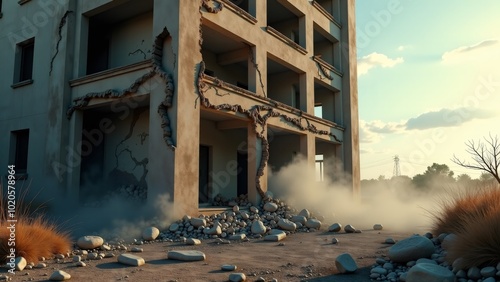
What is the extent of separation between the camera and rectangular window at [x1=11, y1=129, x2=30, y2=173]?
44.9ft

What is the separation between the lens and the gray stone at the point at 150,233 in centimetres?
864

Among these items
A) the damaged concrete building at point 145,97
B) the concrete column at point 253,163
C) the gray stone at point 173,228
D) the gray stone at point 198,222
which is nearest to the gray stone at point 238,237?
the gray stone at point 198,222

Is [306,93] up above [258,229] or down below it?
above

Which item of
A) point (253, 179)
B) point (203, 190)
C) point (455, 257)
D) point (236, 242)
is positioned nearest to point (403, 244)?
point (455, 257)

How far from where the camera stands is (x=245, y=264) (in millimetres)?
6012

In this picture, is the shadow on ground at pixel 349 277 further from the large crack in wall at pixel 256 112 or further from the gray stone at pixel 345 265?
the large crack in wall at pixel 256 112

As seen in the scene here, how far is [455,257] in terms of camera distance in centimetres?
503

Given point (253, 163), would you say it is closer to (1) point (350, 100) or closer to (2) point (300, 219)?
(2) point (300, 219)

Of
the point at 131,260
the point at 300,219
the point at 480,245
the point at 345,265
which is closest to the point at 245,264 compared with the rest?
the point at 345,265

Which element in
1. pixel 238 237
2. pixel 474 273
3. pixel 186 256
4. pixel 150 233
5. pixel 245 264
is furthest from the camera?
pixel 238 237

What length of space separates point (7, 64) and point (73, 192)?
6.54 m

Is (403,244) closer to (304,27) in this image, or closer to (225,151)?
(225,151)

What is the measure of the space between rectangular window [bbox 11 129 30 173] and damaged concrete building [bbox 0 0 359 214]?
0.04 meters

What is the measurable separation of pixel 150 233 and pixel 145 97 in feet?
13.1
